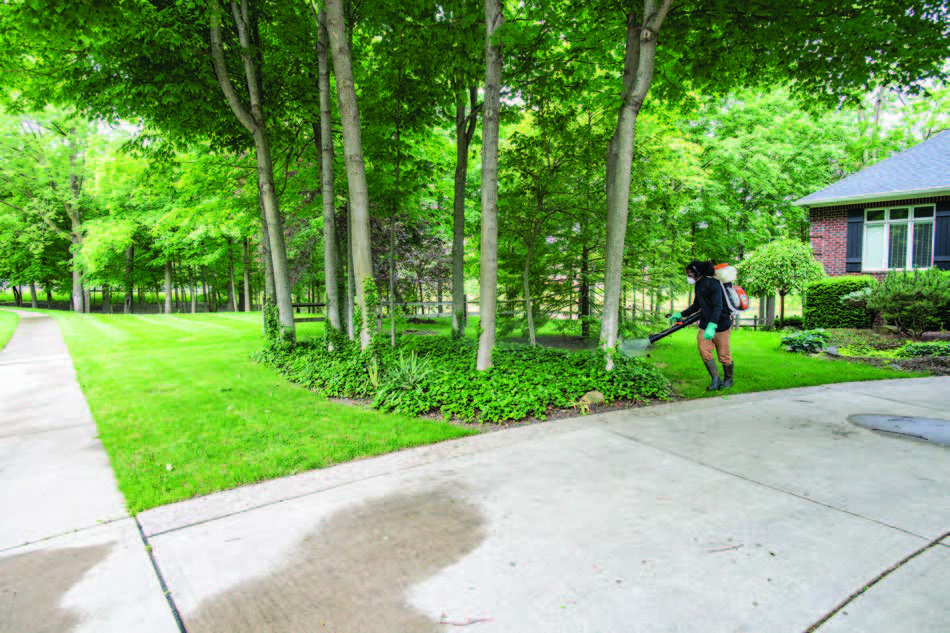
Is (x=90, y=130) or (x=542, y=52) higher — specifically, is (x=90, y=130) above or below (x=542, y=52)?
above

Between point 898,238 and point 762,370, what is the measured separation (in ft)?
36.8

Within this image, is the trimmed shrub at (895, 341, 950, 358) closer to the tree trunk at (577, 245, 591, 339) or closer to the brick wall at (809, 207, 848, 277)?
the tree trunk at (577, 245, 591, 339)

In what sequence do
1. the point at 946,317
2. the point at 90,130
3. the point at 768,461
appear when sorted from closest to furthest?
the point at 768,461, the point at 946,317, the point at 90,130

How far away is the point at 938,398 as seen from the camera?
6.59m

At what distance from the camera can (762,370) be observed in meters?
8.98

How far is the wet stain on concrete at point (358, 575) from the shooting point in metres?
2.31

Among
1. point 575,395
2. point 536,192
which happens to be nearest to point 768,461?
point 575,395

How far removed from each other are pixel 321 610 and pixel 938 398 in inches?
332

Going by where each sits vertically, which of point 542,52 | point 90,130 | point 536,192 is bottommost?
point 536,192

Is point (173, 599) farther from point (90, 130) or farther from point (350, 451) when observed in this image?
point (90, 130)

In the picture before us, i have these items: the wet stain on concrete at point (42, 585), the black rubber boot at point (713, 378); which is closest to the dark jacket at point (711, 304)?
the black rubber boot at point (713, 378)

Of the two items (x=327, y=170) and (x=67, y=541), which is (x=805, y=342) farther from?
(x=67, y=541)

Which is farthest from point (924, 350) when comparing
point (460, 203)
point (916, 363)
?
point (460, 203)

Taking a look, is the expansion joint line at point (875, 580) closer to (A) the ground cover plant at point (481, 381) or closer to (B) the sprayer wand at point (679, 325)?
(A) the ground cover plant at point (481, 381)
